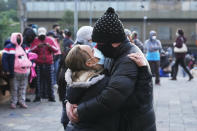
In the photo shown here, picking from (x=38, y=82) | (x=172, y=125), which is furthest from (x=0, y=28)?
(x=172, y=125)

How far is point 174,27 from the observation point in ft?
199

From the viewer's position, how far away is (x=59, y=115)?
8547 millimetres

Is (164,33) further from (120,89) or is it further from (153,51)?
(120,89)

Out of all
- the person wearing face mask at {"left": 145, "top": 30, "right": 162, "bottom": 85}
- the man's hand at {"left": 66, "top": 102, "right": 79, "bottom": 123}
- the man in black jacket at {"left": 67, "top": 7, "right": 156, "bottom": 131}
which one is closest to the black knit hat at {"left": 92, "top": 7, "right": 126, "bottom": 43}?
the man in black jacket at {"left": 67, "top": 7, "right": 156, "bottom": 131}

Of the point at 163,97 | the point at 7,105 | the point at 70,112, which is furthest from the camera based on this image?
the point at 163,97

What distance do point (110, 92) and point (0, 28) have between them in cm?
1244

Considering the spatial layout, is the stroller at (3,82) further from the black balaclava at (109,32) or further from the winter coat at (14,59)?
the black balaclava at (109,32)

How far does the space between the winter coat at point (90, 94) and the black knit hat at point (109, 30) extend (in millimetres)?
264

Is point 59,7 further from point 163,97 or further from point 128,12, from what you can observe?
point 163,97

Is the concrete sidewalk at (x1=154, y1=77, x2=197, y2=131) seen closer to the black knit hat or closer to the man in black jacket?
the man in black jacket

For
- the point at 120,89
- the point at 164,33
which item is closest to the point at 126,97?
the point at 120,89

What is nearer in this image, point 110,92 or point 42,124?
point 110,92

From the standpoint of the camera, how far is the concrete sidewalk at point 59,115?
744 cm

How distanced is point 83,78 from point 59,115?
216 inches
